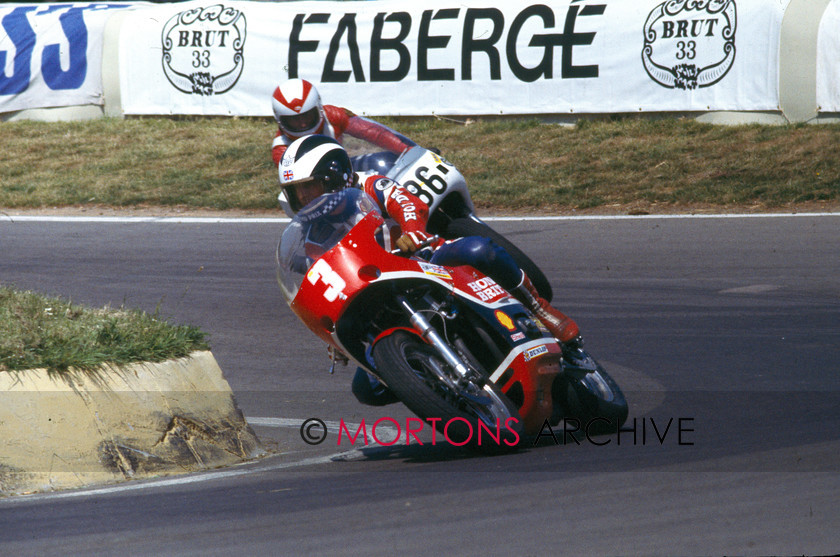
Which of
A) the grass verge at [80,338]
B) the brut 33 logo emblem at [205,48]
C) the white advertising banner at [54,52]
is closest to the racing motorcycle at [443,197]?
the grass verge at [80,338]

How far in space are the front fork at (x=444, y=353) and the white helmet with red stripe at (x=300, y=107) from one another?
2.46 m

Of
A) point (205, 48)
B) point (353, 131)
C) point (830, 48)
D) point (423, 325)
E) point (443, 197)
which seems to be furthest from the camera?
point (205, 48)

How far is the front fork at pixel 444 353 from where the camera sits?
4.62m

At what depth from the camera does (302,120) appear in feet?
22.7

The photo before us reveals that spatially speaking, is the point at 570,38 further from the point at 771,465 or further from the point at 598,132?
the point at 771,465

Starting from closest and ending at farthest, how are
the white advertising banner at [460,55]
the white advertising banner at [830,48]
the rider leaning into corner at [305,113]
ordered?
the rider leaning into corner at [305,113], the white advertising banner at [830,48], the white advertising banner at [460,55]

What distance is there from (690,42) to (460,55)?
3520mm

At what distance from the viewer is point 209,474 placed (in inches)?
191

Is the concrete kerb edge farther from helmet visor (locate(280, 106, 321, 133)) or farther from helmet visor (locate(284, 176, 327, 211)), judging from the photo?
helmet visor (locate(280, 106, 321, 133))

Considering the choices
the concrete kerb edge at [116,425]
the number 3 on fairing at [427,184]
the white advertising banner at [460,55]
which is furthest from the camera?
the white advertising banner at [460,55]

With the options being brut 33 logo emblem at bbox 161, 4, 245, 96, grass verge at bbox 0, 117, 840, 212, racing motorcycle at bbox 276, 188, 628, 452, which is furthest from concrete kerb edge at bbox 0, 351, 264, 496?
brut 33 logo emblem at bbox 161, 4, 245, 96

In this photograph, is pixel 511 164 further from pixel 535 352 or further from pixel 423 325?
pixel 423 325

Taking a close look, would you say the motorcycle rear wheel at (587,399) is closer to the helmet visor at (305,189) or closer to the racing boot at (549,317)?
the racing boot at (549,317)

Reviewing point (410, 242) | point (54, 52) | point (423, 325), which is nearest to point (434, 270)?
point (410, 242)
